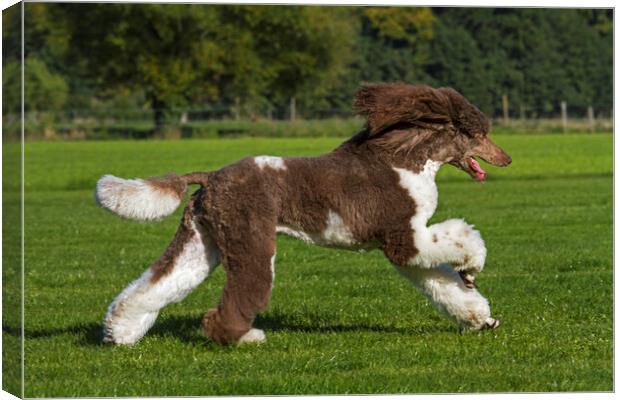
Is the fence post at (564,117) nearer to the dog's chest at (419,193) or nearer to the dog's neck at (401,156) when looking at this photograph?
the dog's neck at (401,156)

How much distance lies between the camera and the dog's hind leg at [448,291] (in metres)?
10.1

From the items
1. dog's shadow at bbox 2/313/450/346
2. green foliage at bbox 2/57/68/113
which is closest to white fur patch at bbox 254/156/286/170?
dog's shadow at bbox 2/313/450/346

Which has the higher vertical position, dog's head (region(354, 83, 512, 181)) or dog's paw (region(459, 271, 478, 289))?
dog's head (region(354, 83, 512, 181))

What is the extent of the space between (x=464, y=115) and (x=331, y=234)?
4.38 ft

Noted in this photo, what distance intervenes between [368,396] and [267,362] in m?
1.25

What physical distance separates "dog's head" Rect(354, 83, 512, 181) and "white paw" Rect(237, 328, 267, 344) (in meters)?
1.60

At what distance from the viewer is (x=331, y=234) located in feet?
31.9

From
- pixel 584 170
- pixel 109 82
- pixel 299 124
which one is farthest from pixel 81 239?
pixel 109 82

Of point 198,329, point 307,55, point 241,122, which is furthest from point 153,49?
point 198,329

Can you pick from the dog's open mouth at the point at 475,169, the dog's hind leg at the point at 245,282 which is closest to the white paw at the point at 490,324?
the dog's open mouth at the point at 475,169

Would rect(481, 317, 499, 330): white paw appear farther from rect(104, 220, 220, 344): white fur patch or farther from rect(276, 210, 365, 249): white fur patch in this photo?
rect(104, 220, 220, 344): white fur patch

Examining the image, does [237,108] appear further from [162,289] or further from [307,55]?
[162,289]

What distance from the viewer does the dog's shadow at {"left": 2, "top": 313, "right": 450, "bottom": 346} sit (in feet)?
34.7

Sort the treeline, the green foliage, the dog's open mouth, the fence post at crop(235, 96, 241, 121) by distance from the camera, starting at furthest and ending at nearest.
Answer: the fence post at crop(235, 96, 241, 121) < the treeline < the green foliage < the dog's open mouth
